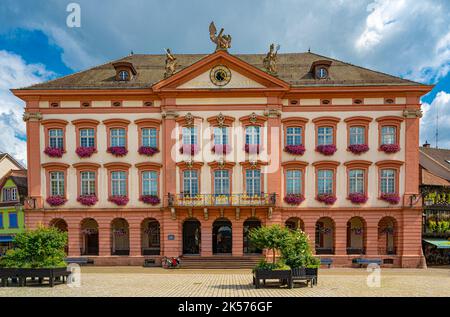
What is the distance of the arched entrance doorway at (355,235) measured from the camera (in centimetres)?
2956

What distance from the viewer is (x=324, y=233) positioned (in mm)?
30453

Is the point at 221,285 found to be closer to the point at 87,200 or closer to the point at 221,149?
the point at 221,149

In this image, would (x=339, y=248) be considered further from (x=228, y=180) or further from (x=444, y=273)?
(x=228, y=180)

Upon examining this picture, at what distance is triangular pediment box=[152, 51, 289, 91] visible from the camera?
27938mm

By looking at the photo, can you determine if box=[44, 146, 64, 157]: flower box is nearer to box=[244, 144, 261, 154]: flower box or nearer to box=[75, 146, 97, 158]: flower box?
box=[75, 146, 97, 158]: flower box

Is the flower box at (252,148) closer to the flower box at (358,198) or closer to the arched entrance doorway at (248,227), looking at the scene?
the arched entrance doorway at (248,227)

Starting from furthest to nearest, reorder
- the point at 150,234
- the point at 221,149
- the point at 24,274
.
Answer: the point at 150,234 → the point at 221,149 → the point at 24,274

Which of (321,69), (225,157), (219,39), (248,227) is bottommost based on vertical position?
(248,227)

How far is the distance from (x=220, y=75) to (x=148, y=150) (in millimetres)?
8290

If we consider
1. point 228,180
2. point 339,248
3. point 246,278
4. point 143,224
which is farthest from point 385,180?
point 143,224

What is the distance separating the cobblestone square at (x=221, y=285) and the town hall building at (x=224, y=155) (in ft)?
10.9

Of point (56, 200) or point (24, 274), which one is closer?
point (24, 274)

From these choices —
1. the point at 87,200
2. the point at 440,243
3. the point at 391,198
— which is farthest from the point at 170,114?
the point at 440,243

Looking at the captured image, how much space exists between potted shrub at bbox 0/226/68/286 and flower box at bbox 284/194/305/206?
54.3ft
